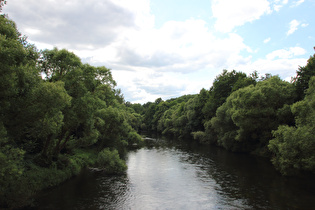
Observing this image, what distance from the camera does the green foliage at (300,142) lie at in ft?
83.0

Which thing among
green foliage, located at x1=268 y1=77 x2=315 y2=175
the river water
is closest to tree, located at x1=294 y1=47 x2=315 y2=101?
green foliage, located at x1=268 y1=77 x2=315 y2=175

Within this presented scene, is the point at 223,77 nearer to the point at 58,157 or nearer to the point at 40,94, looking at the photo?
the point at 58,157

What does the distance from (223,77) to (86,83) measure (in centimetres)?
5460

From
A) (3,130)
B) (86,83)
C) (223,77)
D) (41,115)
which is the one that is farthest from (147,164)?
(223,77)

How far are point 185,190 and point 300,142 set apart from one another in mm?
14408

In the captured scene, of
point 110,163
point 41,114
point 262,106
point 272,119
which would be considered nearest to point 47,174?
point 110,163

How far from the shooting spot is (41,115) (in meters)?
17.1

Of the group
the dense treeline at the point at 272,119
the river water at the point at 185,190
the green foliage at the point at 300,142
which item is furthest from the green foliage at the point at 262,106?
the green foliage at the point at 300,142

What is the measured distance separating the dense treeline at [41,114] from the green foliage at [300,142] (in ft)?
70.1

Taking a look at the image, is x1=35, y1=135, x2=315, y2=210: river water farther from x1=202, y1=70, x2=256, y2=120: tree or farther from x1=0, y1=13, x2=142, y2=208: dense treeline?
x1=202, y1=70, x2=256, y2=120: tree

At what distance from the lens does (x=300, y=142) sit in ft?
84.2

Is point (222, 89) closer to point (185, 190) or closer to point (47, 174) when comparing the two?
point (185, 190)

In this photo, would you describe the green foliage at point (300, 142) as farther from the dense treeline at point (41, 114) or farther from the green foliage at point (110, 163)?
the dense treeline at point (41, 114)

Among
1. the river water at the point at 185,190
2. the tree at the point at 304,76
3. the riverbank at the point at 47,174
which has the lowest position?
the river water at the point at 185,190
